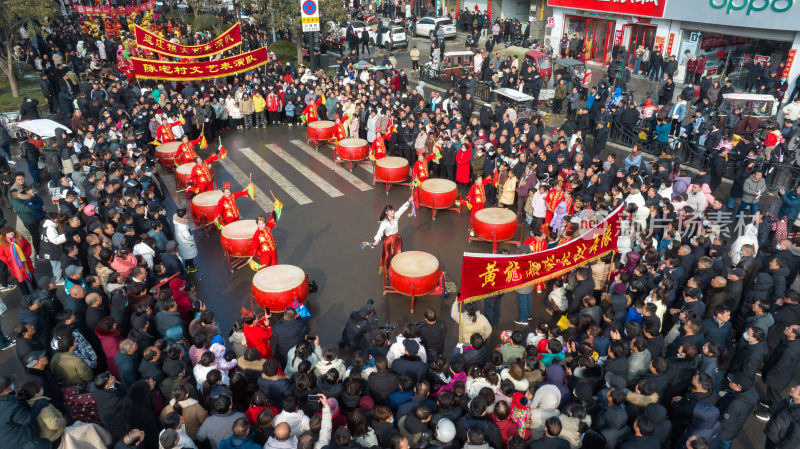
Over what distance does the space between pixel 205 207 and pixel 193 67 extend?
9.65m

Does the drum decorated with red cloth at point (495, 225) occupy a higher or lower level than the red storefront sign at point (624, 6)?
lower

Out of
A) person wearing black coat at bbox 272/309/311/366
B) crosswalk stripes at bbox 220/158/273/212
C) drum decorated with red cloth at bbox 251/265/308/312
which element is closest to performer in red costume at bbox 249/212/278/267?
drum decorated with red cloth at bbox 251/265/308/312

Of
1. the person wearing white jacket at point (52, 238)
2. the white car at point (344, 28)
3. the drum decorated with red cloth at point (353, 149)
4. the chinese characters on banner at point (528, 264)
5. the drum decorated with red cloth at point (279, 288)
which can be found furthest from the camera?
the white car at point (344, 28)

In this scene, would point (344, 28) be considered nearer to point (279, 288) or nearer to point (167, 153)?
point (167, 153)

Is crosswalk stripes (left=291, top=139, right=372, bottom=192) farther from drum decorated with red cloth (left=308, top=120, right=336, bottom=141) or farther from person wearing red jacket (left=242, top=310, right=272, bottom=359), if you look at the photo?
person wearing red jacket (left=242, top=310, right=272, bottom=359)

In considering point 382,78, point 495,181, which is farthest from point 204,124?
point 495,181

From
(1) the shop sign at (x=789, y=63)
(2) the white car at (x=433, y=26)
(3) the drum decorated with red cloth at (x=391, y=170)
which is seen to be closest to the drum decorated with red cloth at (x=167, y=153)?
(3) the drum decorated with red cloth at (x=391, y=170)

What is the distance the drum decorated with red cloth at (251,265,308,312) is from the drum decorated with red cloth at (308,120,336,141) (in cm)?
974

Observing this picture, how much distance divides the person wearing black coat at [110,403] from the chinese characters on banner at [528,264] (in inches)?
184

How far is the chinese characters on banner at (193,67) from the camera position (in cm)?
1964

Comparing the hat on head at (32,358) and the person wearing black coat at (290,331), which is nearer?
the hat on head at (32,358)

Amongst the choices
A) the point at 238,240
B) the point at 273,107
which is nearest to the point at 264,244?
the point at 238,240

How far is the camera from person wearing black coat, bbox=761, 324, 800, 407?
7.43 m

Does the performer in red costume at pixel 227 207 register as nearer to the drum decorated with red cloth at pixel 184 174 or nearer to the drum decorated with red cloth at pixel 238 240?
the drum decorated with red cloth at pixel 238 240
